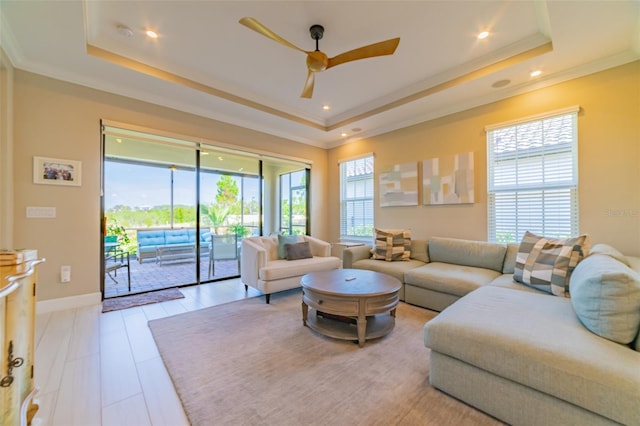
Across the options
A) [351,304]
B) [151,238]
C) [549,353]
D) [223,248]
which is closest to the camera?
[549,353]

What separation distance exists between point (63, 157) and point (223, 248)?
2523 mm

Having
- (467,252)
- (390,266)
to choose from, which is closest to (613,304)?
(467,252)

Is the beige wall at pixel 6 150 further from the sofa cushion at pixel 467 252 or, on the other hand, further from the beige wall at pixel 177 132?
the sofa cushion at pixel 467 252

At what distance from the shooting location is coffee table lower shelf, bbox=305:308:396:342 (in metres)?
2.34

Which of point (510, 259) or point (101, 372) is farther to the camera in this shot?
point (510, 259)

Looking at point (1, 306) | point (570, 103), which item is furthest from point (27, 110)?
point (570, 103)

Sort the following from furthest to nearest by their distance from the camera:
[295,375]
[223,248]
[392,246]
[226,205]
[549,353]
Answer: [226,205] → [223,248] → [392,246] → [295,375] → [549,353]

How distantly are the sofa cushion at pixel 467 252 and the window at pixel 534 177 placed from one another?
15.4 inches

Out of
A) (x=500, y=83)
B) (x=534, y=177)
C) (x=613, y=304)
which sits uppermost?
(x=500, y=83)

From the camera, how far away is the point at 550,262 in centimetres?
240

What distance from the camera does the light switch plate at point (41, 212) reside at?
286 cm

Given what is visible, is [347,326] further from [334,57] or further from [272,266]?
[334,57]

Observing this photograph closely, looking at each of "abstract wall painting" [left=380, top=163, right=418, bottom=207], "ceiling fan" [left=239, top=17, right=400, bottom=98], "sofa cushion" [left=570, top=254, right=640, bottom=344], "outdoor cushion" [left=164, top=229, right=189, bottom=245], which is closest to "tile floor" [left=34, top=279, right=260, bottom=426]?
"sofa cushion" [left=570, top=254, right=640, bottom=344]

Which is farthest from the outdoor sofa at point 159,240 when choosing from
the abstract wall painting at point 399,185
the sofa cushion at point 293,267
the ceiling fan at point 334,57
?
the ceiling fan at point 334,57
